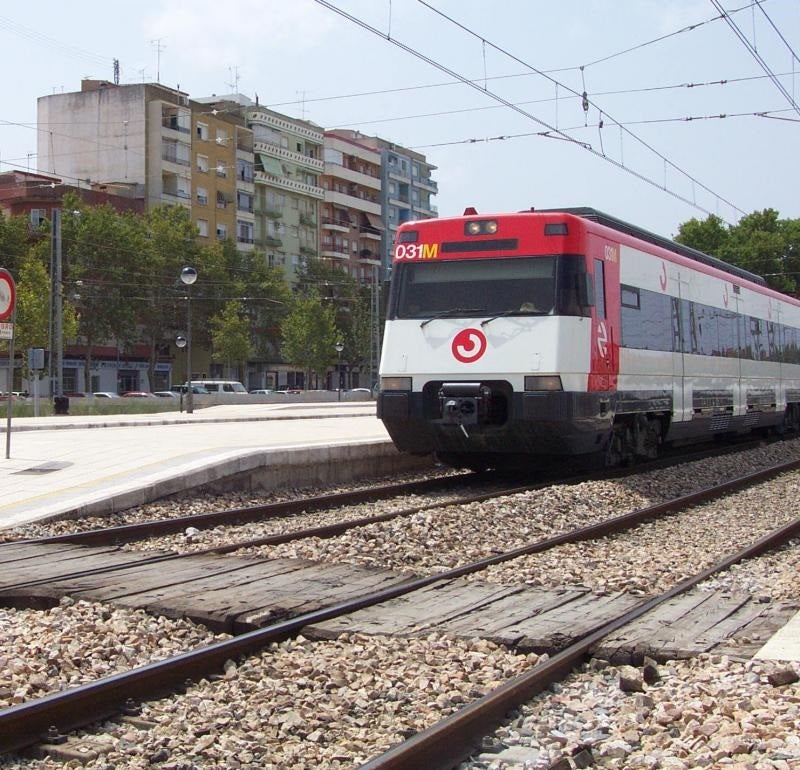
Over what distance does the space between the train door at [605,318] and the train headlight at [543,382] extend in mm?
542

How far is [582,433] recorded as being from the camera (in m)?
13.2

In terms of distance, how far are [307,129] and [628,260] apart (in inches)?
3279

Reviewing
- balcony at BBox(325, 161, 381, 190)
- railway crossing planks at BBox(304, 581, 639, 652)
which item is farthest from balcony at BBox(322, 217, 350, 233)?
railway crossing planks at BBox(304, 581, 639, 652)

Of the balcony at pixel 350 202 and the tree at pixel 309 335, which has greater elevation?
the balcony at pixel 350 202

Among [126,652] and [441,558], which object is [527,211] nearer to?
[441,558]

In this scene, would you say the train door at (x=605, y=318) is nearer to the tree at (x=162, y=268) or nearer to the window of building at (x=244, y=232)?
the tree at (x=162, y=268)

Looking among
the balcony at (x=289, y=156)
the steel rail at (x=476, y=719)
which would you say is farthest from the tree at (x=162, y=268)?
the steel rail at (x=476, y=719)

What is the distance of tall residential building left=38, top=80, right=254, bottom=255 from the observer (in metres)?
76.6

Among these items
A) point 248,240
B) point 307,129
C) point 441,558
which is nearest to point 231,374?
point 248,240

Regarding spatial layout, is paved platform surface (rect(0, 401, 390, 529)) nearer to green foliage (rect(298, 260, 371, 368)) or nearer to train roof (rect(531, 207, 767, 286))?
train roof (rect(531, 207, 767, 286))

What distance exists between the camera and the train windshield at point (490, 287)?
13.2m

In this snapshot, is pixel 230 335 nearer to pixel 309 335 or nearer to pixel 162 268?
pixel 162 268

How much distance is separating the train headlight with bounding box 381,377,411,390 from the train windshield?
2.60ft

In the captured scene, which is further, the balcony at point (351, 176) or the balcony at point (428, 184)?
the balcony at point (428, 184)
